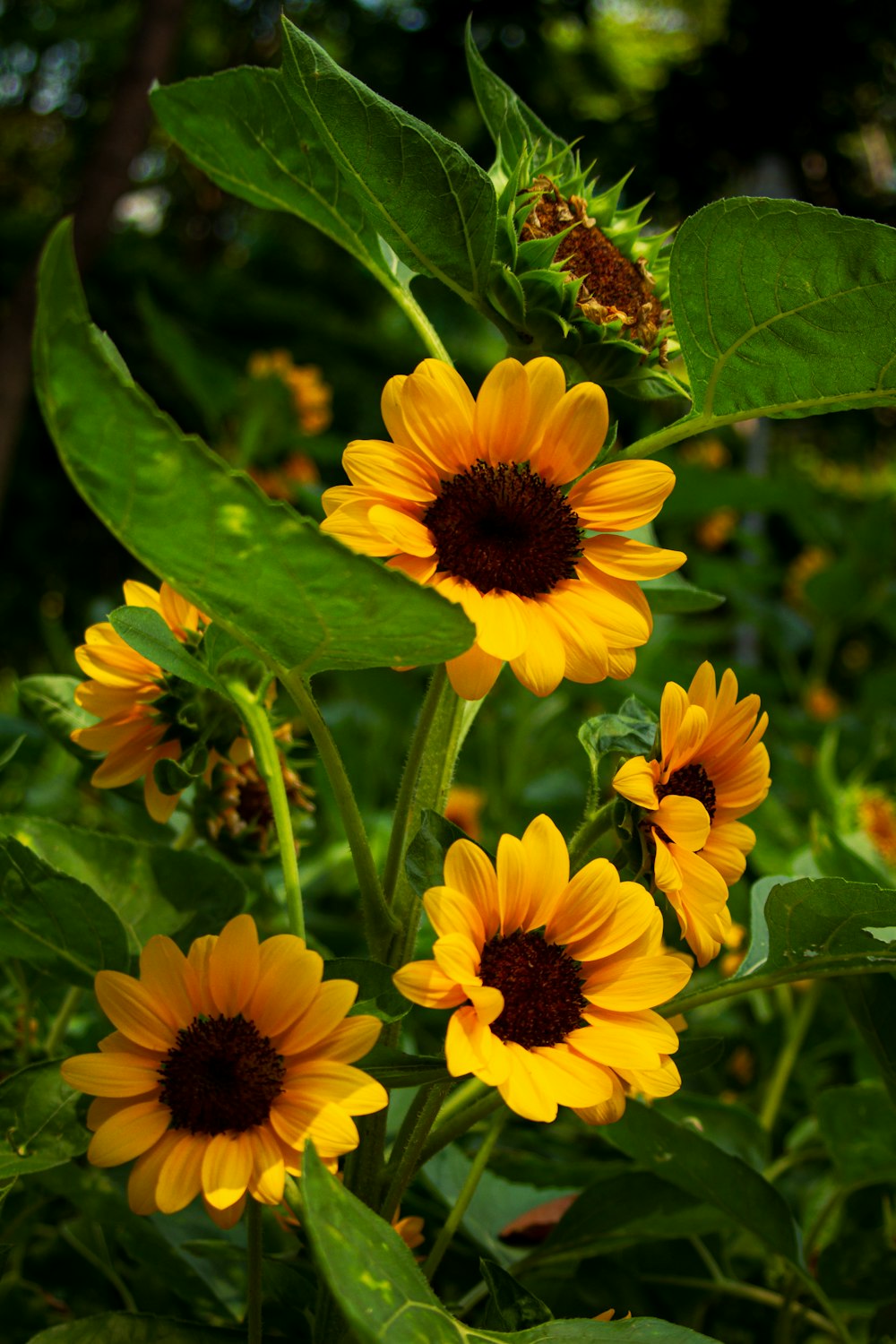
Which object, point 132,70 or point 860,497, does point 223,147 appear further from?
point 860,497

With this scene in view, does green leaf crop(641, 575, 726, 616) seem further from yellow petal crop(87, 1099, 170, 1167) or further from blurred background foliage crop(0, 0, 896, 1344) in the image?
yellow petal crop(87, 1099, 170, 1167)

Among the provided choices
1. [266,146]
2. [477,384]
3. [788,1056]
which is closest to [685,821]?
[266,146]

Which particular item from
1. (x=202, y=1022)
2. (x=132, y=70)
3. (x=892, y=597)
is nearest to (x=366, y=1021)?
(x=202, y=1022)

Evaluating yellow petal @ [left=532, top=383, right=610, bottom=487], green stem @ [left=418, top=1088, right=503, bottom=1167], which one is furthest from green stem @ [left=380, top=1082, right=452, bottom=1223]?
yellow petal @ [left=532, top=383, right=610, bottom=487]

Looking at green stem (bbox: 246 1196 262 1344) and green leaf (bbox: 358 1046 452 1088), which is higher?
green leaf (bbox: 358 1046 452 1088)

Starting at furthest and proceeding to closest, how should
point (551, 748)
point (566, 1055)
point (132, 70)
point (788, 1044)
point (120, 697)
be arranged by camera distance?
point (132, 70) → point (551, 748) → point (788, 1044) → point (120, 697) → point (566, 1055)

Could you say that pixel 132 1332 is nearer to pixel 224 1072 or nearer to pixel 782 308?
pixel 224 1072
